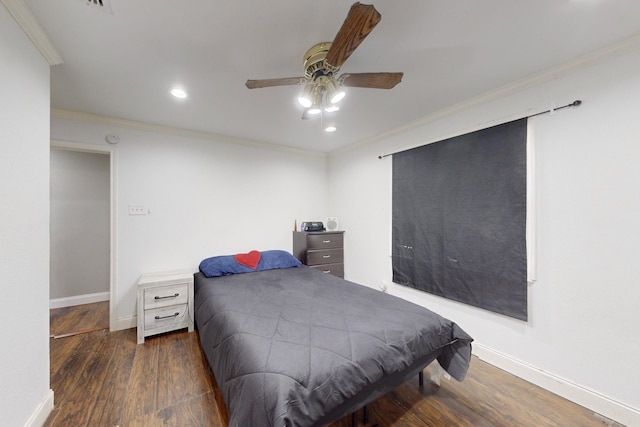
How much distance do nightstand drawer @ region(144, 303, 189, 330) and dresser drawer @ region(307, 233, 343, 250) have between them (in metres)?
1.76

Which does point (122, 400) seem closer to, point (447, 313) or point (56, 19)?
point (56, 19)

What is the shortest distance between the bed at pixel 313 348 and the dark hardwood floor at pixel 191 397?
0.87ft

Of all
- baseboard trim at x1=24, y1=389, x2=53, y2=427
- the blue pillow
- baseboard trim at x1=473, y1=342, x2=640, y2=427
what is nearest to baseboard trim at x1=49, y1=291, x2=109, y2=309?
the blue pillow

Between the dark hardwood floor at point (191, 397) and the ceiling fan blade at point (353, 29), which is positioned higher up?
the ceiling fan blade at point (353, 29)

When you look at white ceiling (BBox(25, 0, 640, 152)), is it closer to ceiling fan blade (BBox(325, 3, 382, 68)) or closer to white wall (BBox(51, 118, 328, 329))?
ceiling fan blade (BBox(325, 3, 382, 68))

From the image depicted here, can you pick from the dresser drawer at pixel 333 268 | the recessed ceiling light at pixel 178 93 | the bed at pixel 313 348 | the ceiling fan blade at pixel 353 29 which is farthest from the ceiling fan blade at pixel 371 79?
the dresser drawer at pixel 333 268

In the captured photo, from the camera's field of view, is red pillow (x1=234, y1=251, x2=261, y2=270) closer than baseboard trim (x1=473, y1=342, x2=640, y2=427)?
No

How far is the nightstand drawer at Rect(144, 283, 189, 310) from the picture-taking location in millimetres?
2475

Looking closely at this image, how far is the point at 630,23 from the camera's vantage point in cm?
141

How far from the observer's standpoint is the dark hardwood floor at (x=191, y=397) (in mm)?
1530

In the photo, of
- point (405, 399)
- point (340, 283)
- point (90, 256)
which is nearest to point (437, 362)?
point (405, 399)

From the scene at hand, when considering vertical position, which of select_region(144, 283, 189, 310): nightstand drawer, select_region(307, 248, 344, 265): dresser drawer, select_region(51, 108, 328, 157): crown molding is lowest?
select_region(144, 283, 189, 310): nightstand drawer

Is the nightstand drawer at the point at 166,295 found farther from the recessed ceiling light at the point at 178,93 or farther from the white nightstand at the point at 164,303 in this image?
the recessed ceiling light at the point at 178,93

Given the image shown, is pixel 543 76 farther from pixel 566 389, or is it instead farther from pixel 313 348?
pixel 313 348
